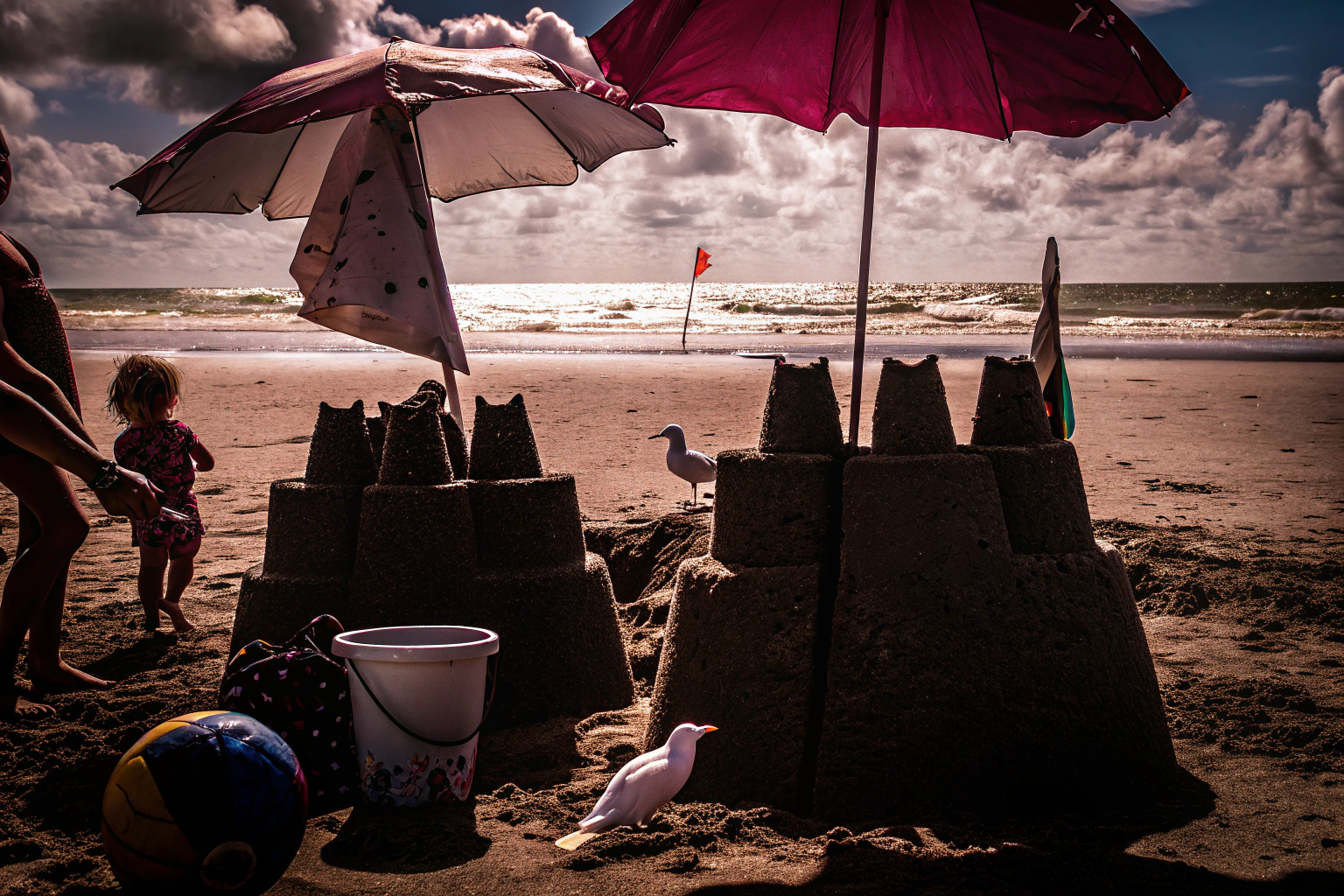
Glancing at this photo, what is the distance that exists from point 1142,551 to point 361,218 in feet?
17.1

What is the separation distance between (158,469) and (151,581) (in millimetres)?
640

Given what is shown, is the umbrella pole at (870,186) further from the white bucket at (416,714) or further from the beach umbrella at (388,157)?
the white bucket at (416,714)

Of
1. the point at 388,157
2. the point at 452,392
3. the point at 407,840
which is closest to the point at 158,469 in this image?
the point at 452,392

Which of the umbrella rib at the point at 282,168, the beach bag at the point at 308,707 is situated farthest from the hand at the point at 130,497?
the umbrella rib at the point at 282,168

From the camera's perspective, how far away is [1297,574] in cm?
560

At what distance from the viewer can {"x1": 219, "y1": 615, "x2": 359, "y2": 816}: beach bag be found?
3.27 m

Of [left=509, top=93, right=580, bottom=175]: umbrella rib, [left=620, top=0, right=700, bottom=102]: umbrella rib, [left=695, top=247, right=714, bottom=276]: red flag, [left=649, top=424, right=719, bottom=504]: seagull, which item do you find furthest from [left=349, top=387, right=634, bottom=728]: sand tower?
[left=695, top=247, right=714, bottom=276]: red flag

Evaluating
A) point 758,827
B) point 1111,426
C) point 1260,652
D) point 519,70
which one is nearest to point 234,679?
point 758,827

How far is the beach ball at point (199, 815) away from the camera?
2465 mm

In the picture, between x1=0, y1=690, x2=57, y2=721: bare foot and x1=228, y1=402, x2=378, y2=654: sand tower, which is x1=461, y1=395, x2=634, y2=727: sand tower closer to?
x1=228, y1=402, x2=378, y2=654: sand tower

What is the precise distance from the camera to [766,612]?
3.21 metres

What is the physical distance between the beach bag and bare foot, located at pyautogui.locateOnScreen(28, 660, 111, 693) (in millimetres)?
1416

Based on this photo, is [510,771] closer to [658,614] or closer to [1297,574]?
[658,614]

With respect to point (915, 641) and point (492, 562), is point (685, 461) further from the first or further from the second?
point (915, 641)
